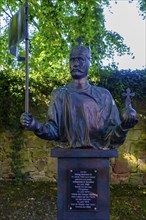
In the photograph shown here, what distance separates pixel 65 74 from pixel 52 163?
1891 mm

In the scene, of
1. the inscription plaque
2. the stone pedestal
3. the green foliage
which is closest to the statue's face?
the stone pedestal

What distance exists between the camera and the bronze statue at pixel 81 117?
3.17 meters

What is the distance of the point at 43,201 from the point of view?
6004 millimetres

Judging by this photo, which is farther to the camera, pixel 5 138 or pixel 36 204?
pixel 5 138

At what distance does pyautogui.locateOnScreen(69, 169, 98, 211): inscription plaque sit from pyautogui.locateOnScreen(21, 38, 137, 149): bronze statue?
0.26 meters

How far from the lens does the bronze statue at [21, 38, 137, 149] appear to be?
10.4 feet

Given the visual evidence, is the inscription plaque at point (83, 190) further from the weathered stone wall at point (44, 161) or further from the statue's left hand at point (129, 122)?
the weathered stone wall at point (44, 161)

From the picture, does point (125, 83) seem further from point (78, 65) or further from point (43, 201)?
point (78, 65)

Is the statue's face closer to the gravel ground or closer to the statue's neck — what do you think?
the statue's neck

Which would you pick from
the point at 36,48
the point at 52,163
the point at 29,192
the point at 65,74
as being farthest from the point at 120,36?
the point at 29,192

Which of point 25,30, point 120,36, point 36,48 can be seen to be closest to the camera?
point 25,30

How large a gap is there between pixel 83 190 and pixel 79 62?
3.94 ft

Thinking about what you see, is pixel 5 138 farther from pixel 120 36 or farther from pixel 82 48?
pixel 82 48

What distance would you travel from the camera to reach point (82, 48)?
333cm
